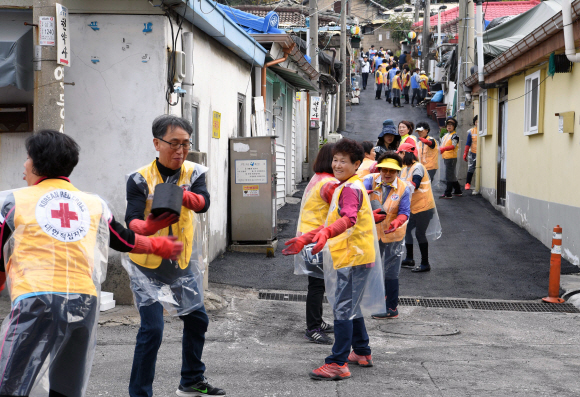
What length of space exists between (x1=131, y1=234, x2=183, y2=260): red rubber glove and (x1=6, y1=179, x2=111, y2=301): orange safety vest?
1.12 ft

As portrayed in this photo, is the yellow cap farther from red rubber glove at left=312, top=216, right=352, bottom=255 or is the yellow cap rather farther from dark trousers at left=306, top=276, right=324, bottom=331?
red rubber glove at left=312, top=216, right=352, bottom=255

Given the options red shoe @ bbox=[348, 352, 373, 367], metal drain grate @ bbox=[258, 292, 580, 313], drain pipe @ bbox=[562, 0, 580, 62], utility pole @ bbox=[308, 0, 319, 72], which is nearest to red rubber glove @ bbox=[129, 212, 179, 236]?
red shoe @ bbox=[348, 352, 373, 367]

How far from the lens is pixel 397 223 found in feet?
20.6

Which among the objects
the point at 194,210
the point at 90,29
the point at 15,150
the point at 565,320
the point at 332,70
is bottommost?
the point at 565,320

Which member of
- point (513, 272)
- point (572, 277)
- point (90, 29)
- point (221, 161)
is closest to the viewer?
point (90, 29)

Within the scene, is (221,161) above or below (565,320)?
above

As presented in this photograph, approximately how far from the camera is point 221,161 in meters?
9.85

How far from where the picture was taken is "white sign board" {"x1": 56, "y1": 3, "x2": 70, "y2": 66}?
555 cm

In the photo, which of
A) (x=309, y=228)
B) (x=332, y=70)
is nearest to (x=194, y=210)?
(x=309, y=228)

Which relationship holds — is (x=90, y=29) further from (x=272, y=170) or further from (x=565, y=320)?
(x=565, y=320)

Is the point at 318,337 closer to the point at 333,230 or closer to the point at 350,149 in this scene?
the point at 333,230

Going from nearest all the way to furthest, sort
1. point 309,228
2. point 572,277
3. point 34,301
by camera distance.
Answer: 1. point 34,301
2. point 309,228
3. point 572,277

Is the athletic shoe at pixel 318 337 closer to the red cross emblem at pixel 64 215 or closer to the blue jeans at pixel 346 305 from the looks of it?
the blue jeans at pixel 346 305

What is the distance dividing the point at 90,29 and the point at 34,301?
4.70 m
